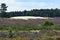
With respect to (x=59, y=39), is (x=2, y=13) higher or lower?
lower

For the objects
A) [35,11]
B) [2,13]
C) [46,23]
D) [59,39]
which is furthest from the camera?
[35,11]

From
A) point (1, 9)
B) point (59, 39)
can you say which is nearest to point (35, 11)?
point (1, 9)

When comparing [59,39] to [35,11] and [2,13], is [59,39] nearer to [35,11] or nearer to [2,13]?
[2,13]

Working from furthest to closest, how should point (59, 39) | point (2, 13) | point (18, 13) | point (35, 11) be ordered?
point (35, 11), point (18, 13), point (2, 13), point (59, 39)

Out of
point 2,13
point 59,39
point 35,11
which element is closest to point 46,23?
point 59,39

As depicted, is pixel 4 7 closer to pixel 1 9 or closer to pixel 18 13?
pixel 1 9

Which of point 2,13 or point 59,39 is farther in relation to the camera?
point 2,13

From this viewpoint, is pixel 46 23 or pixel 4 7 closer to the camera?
pixel 46 23

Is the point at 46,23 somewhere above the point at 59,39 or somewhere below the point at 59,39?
below

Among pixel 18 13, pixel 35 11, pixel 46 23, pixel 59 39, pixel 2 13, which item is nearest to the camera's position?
pixel 59 39
